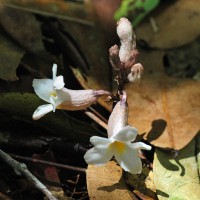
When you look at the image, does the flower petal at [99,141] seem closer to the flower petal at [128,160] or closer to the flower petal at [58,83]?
the flower petal at [128,160]

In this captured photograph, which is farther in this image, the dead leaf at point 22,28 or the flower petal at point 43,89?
the dead leaf at point 22,28

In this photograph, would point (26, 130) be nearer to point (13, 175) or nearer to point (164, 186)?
point (13, 175)

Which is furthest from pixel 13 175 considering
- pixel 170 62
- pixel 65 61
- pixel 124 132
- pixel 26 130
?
pixel 170 62

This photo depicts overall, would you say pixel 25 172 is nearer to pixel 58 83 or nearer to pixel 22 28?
pixel 58 83

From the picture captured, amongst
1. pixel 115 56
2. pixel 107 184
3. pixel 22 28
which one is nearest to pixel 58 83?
pixel 115 56

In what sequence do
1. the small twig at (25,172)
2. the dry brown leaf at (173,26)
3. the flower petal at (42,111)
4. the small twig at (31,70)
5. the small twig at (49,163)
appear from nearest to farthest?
the small twig at (25,172) → the flower petal at (42,111) → the small twig at (49,163) → the small twig at (31,70) → the dry brown leaf at (173,26)

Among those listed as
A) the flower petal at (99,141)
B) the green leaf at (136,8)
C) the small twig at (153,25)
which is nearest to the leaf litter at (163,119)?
the flower petal at (99,141)
